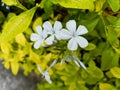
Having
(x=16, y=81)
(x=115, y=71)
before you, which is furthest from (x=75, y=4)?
(x=16, y=81)

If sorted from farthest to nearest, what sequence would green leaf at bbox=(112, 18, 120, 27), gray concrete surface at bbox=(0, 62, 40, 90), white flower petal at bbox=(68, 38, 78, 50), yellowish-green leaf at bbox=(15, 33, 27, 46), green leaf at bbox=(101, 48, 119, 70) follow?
gray concrete surface at bbox=(0, 62, 40, 90), yellowish-green leaf at bbox=(15, 33, 27, 46), green leaf at bbox=(101, 48, 119, 70), green leaf at bbox=(112, 18, 120, 27), white flower petal at bbox=(68, 38, 78, 50)

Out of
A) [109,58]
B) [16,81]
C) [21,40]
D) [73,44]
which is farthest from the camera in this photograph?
→ [16,81]

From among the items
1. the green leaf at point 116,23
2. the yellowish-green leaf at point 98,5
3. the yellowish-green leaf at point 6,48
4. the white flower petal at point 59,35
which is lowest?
the yellowish-green leaf at point 6,48

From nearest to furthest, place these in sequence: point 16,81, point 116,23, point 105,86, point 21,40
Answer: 1. point 116,23
2. point 105,86
3. point 21,40
4. point 16,81

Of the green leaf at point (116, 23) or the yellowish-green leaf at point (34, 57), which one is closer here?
the green leaf at point (116, 23)

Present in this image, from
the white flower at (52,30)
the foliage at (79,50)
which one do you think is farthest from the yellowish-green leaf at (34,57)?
the white flower at (52,30)

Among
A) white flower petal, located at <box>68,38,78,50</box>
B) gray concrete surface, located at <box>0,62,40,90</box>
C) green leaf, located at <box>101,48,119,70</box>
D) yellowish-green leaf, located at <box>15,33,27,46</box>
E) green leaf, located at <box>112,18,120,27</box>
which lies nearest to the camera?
white flower petal, located at <box>68,38,78,50</box>

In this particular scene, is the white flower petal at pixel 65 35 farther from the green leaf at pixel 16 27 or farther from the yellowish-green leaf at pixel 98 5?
the yellowish-green leaf at pixel 98 5

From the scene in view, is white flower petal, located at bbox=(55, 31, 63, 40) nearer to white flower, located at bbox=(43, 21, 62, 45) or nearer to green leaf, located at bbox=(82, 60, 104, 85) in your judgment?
white flower, located at bbox=(43, 21, 62, 45)

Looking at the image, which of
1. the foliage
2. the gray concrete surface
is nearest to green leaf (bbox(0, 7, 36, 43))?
the foliage

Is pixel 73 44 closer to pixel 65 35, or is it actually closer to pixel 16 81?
pixel 65 35
